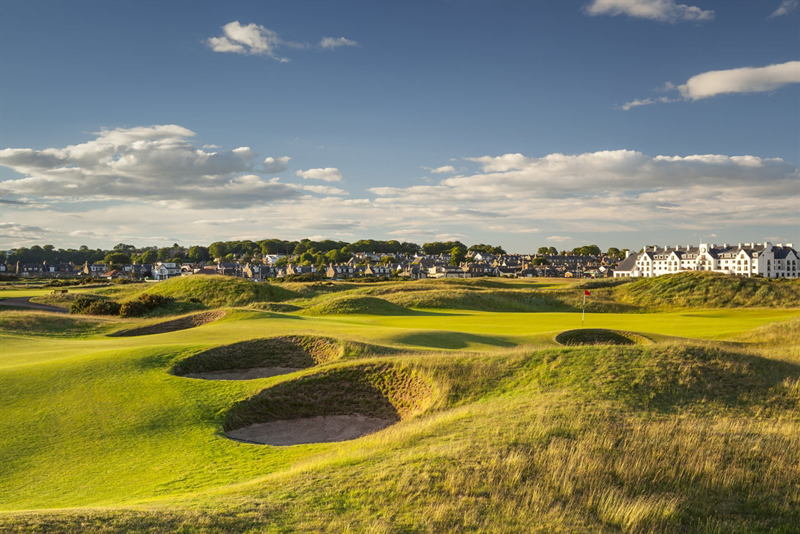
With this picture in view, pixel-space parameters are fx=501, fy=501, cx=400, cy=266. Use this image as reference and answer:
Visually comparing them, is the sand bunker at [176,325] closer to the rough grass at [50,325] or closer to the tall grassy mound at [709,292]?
the rough grass at [50,325]

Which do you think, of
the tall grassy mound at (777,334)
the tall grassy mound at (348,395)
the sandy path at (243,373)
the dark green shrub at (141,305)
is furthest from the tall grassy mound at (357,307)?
the tall grassy mound at (777,334)

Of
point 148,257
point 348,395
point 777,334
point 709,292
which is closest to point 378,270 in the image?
point 148,257

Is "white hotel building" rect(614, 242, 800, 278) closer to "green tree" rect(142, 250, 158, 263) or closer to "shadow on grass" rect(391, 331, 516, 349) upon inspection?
"shadow on grass" rect(391, 331, 516, 349)

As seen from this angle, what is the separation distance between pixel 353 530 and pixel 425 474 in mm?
1890

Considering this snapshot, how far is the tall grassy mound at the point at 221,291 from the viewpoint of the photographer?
168ft

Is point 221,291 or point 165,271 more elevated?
point 165,271

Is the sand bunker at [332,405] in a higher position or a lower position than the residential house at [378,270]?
lower

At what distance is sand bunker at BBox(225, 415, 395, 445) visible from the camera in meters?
15.0

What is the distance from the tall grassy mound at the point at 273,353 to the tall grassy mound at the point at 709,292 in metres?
44.8

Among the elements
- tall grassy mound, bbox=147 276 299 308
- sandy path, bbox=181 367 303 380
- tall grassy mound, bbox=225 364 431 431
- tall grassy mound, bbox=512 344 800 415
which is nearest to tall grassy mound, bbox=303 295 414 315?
tall grassy mound, bbox=147 276 299 308

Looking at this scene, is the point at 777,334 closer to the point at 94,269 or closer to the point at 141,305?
the point at 141,305

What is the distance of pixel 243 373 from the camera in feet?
70.3

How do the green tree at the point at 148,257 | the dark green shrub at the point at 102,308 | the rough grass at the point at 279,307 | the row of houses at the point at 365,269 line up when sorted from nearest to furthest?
the dark green shrub at the point at 102,308 → the rough grass at the point at 279,307 → the row of houses at the point at 365,269 → the green tree at the point at 148,257

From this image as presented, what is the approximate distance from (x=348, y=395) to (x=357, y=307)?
27.9 metres
